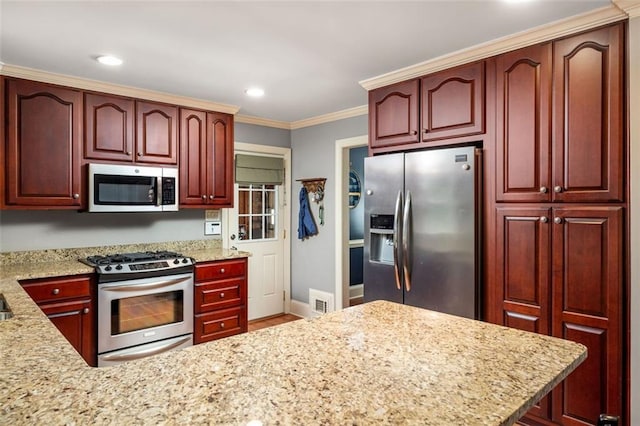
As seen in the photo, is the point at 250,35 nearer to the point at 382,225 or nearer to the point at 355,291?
the point at 382,225

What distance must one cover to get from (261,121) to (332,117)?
0.82 meters

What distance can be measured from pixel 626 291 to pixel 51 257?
3831mm

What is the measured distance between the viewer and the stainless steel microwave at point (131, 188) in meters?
3.13

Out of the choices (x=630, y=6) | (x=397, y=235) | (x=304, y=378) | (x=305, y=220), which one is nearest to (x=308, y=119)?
(x=305, y=220)

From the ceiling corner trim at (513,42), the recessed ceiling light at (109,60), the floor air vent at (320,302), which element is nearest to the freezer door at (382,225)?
the ceiling corner trim at (513,42)

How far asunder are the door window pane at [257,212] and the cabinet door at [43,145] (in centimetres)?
174

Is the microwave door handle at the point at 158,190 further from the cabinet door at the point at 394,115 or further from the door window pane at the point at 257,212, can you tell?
the cabinet door at the point at 394,115

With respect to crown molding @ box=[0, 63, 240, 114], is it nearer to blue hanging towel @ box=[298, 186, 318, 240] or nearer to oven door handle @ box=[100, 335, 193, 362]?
blue hanging towel @ box=[298, 186, 318, 240]

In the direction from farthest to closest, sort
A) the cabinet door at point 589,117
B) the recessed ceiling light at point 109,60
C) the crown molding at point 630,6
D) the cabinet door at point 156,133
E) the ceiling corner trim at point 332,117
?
the ceiling corner trim at point 332,117, the cabinet door at point 156,133, the recessed ceiling light at point 109,60, the cabinet door at point 589,117, the crown molding at point 630,6

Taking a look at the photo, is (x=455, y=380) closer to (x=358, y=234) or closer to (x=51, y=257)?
(x=51, y=257)

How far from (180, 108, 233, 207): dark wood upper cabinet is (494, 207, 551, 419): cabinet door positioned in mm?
2485

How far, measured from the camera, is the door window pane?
452 centimetres

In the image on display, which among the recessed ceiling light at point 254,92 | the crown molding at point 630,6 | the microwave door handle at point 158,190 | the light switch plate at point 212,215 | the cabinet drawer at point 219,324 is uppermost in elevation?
the recessed ceiling light at point 254,92

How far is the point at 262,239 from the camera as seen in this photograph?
15.4 ft
